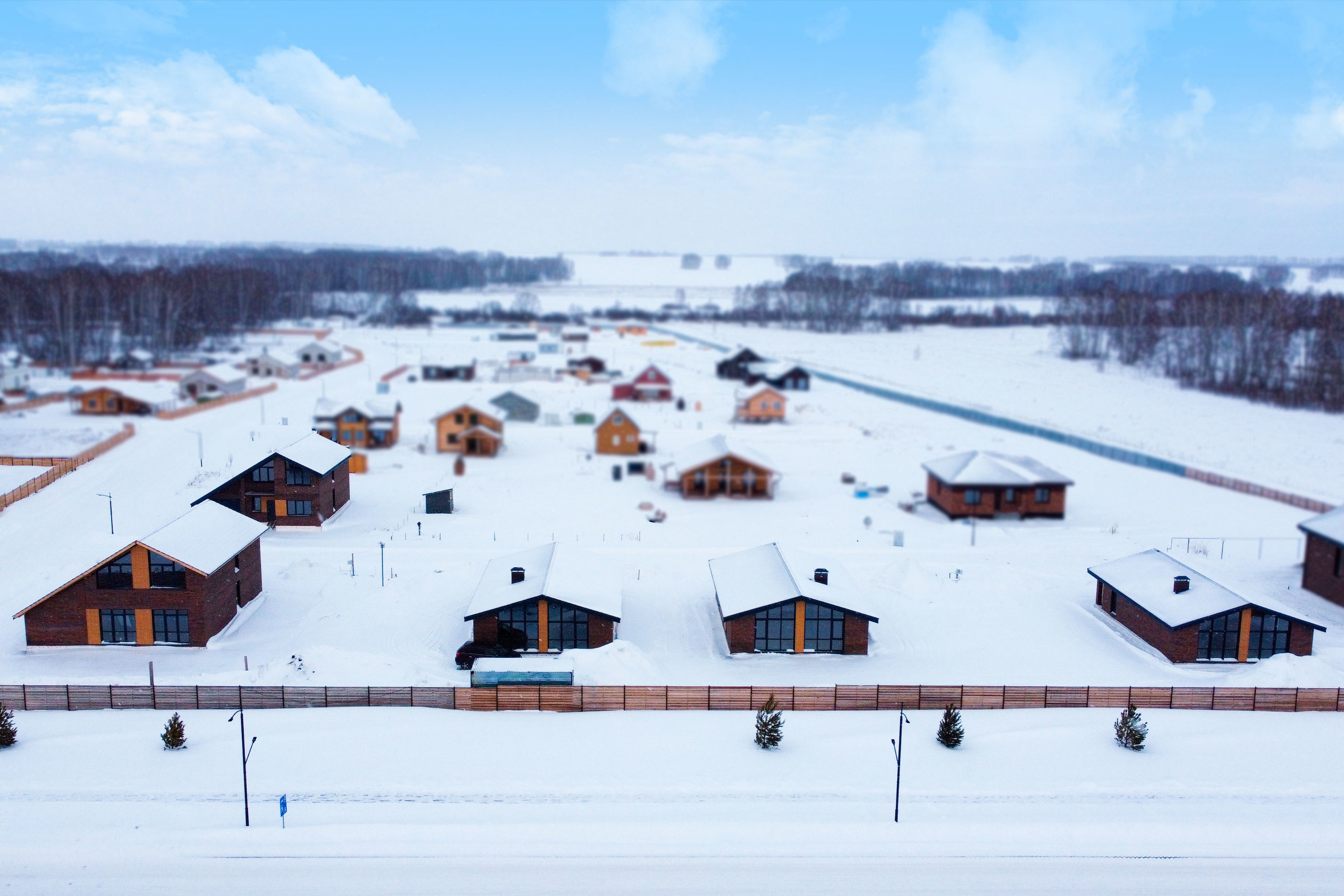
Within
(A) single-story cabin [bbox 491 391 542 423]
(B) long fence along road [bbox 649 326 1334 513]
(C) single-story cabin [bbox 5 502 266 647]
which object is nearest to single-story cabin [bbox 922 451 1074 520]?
(B) long fence along road [bbox 649 326 1334 513]

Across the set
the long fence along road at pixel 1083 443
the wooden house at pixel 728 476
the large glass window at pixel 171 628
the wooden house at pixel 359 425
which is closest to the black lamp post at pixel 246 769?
the large glass window at pixel 171 628

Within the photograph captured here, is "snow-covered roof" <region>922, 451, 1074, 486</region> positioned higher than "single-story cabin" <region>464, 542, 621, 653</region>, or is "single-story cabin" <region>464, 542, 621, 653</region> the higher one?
"snow-covered roof" <region>922, 451, 1074, 486</region>

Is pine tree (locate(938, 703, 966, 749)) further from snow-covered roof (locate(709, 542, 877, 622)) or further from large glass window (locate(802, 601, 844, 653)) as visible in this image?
large glass window (locate(802, 601, 844, 653))

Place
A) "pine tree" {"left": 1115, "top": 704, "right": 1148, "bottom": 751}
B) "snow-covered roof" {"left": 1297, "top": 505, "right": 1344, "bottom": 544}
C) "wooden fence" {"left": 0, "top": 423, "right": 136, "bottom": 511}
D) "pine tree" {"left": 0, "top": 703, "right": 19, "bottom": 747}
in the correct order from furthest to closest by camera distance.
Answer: "wooden fence" {"left": 0, "top": 423, "right": 136, "bottom": 511} < "snow-covered roof" {"left": 1297, "top": 505, "right": 1344, "bottom": 544} < "pine tree" {"left": 1115, "top": 704, "right": 1148, "bottom": 751} < "pine tree" {"left": 0, "top": 703, "right": 19, "bottom": 747}

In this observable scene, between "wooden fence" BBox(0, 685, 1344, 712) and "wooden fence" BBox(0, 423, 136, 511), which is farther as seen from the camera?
"wooden fence" BBox(0, 423, 136, 511)

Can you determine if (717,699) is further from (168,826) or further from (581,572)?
(168,826)

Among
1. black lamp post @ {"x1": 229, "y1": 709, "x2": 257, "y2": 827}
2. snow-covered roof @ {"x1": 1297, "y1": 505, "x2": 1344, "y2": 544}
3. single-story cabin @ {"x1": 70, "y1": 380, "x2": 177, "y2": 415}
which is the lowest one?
black lamp post @ {"x1": 229, "y1": 709, "x2": 257, "y2": 827}

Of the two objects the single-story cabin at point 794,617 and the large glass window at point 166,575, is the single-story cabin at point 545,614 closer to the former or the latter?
the single-story cabin at point 794,617
